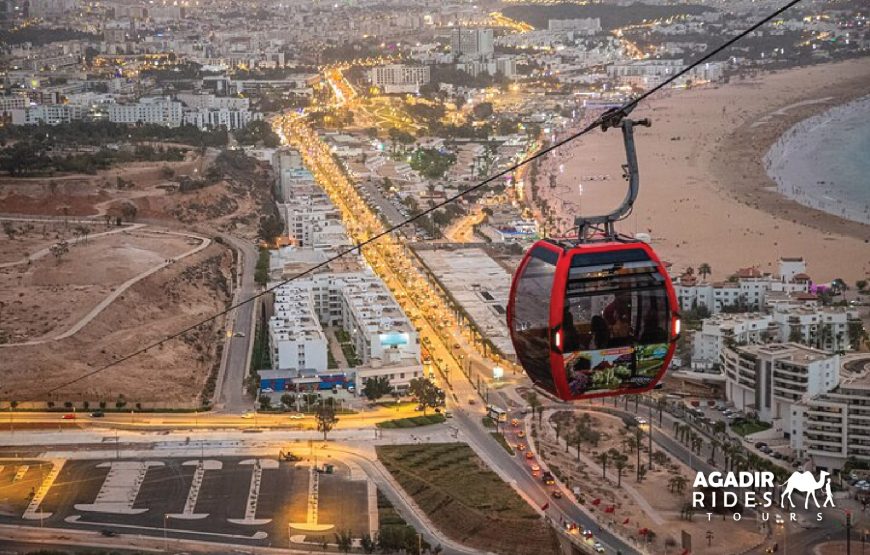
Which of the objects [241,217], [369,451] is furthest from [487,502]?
[241,217]

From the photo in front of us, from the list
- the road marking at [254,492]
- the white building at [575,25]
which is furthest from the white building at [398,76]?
the road marking at [254,492]

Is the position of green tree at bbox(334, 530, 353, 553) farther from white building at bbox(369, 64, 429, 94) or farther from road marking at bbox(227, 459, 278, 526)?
white building at bbox(369, 64, 429, 94)

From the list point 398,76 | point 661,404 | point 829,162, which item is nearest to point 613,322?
point 661,404

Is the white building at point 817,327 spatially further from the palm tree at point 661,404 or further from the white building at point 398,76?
the white building at point 398,76

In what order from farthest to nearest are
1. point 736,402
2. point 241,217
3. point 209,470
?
point 241,217, point 736,402, point 209,470

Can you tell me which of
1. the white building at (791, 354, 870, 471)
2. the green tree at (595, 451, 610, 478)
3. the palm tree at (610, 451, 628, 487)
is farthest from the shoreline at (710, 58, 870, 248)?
the palm tree at (610, 451, 628, 487)

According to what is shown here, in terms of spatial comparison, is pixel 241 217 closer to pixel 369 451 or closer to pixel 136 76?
pixel 369 451

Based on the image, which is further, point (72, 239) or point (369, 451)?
point (72, 239)

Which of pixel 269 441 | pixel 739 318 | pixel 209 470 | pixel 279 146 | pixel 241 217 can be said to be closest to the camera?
pixel 209 470
